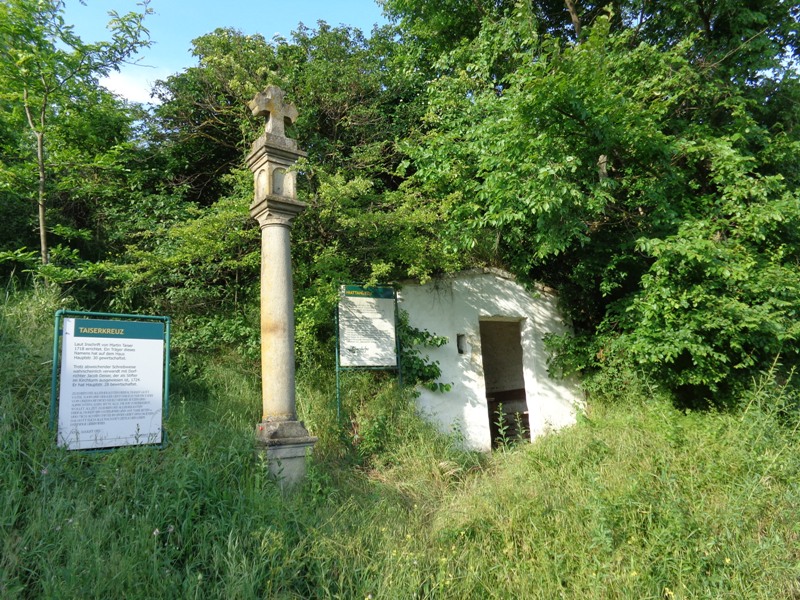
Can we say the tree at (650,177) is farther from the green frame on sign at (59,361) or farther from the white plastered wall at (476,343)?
the green frame on sign at (59,361)

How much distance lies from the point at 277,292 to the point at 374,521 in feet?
8.24

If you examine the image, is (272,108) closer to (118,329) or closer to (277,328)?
(277,328)

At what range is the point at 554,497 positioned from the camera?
195 inches

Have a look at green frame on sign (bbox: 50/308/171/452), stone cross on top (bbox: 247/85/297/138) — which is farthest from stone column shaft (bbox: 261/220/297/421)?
stone cross on top (bbox: 247/85/297/138)

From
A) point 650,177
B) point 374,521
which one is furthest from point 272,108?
point 650,177

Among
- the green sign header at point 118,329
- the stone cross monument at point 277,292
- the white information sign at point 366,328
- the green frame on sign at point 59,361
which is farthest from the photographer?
the white information sign at point 366,328

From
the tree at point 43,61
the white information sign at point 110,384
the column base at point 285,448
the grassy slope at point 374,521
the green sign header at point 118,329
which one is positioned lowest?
the grassy slope at point 374,521

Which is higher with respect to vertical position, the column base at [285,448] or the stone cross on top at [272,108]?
the stone cross on top at [272,108]

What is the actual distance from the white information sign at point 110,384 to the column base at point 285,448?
0.95 m

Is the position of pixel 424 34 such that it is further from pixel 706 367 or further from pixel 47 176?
pixel 706 367

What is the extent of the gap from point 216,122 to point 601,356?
8.34m

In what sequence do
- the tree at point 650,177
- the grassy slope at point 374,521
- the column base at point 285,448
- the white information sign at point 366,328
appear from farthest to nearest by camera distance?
the white information sign at point 366,328 < the tree at point 650,177 < the column base at point 285,448 < the grassy slope at point 374,521

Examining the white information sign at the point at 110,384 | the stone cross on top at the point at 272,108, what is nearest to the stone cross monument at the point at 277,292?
the stone cross on top at the point at 272,108

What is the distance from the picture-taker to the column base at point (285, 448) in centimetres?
503
